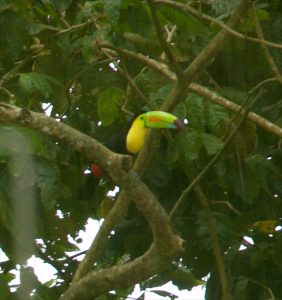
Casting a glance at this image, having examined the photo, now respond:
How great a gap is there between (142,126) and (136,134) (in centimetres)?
19

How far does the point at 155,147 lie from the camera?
4.30 metres

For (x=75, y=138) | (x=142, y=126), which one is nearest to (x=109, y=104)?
(x=142, y=126)

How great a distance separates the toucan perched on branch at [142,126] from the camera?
158 inches

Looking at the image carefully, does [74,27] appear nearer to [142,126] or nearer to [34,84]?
[34,84]

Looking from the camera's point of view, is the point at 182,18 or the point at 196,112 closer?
the point at 182,18

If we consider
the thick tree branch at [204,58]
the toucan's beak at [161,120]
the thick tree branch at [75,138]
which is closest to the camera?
the thick tree branch at [75,138]

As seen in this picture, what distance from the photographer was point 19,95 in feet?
→ 14.7

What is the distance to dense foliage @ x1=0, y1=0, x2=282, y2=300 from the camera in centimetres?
423

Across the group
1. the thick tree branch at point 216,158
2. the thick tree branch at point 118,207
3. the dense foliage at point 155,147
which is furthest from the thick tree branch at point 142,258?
the dense foliage at point 155,147

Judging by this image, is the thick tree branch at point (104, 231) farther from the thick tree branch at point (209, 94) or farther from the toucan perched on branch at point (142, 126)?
the thick tree branch at point (209, 94)

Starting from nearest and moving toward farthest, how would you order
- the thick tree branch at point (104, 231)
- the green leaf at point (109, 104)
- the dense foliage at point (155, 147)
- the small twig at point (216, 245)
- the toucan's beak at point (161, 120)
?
the thick tree branch at point (104, 231), the toucan's beak at point (161, 120), the dense foliage at point (155, 147), the green leaf at point (109, 104), the small twig at point (216, 245)

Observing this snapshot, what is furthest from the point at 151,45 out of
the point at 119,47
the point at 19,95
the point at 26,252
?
the point at 26,252

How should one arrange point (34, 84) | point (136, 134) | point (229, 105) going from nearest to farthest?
point (34, 84), point (229, 105), point (136, 134)

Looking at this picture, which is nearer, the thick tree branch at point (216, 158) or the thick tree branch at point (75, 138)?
the thick tree branch at point (75, 138)
